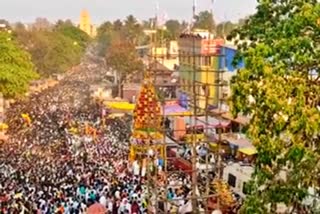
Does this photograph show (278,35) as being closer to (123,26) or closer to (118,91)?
(118,91)

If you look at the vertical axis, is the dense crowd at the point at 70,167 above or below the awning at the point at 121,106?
above

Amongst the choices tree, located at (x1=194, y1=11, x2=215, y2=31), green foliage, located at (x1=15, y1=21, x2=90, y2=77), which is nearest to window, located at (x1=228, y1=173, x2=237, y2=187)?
tree, located at (x1=194, y1=11, x2=215, y2=31)

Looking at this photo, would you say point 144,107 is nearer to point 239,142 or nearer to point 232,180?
point 239,142

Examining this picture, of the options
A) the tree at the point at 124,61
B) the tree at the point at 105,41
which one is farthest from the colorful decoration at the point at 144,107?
the tree at the point at 105,41

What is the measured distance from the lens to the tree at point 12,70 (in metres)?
48.8

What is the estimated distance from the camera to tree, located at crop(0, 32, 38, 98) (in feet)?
160

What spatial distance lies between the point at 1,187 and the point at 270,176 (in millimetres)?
14751

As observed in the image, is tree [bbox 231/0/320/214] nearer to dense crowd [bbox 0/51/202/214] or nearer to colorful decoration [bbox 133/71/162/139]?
dense crowd [bbox 0/51/202/214]

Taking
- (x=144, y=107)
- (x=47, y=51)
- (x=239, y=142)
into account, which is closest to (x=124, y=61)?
(x=47, y=51)

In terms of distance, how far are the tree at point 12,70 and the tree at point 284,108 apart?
39.4 meters

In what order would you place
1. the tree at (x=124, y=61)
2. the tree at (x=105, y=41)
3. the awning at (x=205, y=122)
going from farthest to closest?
the tree at (x=105, y=41) → the tree at (x=124, y=61) → the awning at (x=205, y=122)

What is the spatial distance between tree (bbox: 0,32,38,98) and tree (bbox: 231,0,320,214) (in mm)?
39417

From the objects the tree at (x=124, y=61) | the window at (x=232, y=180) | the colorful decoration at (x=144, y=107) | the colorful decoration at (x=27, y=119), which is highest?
the colorful decoration at (x=144, y=107)

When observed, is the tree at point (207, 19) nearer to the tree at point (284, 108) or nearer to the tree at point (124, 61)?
the tree at point (284, 108)
